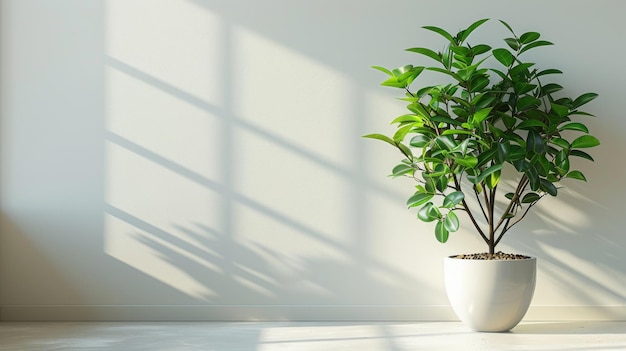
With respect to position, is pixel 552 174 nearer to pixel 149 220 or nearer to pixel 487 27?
pixel 487 27

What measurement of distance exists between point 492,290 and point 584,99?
98 centimetres

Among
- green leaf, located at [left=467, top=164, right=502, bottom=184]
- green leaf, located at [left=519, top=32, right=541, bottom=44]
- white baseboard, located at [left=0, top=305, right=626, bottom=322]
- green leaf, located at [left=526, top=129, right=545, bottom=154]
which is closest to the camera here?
green leaf, located at [left=467, top=164, right=502, bottom=184]

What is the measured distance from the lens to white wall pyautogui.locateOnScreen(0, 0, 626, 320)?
3.96 metres

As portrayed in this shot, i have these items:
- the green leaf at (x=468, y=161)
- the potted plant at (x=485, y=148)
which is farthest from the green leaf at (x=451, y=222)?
the green leaf at (x=468, y=161)

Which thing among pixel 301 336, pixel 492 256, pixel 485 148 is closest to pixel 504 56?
pixel 485 148

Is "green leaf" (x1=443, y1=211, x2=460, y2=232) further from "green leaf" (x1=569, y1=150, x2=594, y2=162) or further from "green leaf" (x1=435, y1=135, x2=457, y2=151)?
"green leaf" (x1=569, y1=150, x2=594, y2=162)

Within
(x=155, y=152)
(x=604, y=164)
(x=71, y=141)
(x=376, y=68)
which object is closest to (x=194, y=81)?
(x=155, y=152)

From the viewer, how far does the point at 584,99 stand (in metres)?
3.70

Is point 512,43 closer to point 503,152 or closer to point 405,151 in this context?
point 503,152

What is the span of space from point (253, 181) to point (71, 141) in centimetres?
92

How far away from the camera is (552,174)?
12.2 feet

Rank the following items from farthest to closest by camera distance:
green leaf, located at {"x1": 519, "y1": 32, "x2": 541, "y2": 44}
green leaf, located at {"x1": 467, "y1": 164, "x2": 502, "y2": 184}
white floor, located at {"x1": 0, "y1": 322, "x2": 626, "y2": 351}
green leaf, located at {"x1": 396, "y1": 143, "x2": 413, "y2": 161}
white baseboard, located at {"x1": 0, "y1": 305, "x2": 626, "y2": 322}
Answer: white baseboard, located at {"x1": 0, "y1": 305, "x2": 626, "y2": 322}, green leaf, located at {"x1": 396, "y1": 143, "x2": 413, "y2": 161}, green leaf, located at {"x1": 519, "y1": 32, "x2": 541, "y2": 44}, green leaf, located at {"x1": 467, "y1": 164, "x2": 502, "y2": 184}, white floor, located at {"x1": 0, "y1": 322, "x2": 626, "y2": 351}

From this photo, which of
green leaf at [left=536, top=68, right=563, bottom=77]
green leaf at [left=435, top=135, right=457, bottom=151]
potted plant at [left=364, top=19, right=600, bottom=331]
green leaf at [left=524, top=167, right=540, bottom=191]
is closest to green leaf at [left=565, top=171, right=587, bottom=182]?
potted plant at [left=364, top=19, right=600, bottom=331]

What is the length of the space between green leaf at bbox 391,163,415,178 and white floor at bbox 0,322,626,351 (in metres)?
0.72
